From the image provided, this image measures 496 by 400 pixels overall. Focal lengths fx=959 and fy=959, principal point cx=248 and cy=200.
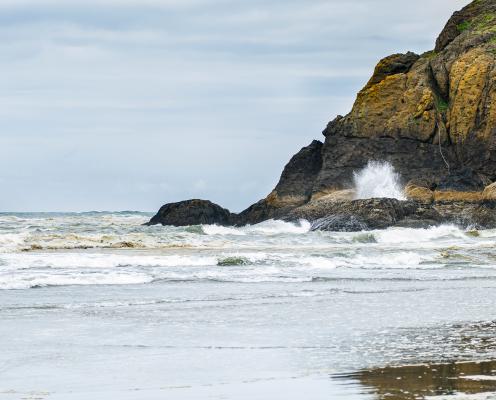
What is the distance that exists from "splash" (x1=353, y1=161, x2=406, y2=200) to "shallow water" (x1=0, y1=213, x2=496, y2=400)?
25.7 meters

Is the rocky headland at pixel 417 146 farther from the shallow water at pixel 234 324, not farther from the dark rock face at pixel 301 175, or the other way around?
the shallow water at pixel 234 324

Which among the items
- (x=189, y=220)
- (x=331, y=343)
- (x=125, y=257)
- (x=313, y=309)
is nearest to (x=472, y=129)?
(x=189, y=220)

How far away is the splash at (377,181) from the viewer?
1964 inches

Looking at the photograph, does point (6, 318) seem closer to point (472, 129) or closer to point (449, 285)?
point (449, 285)

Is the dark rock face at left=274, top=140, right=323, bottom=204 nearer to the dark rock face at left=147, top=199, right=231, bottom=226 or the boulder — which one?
the dark rock face at left=147, top=199, right=231, bottom=226

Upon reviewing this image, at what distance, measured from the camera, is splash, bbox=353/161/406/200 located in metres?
→ 49.9

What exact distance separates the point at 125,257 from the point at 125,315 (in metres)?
10.6

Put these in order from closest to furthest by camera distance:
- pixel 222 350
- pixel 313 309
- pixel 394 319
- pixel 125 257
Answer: pixel 222 350, pixel 394 319, pixel 313 309, pixel 125 257

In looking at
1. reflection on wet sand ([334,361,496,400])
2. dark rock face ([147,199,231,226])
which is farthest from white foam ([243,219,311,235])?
reflection on wet sand ([334,361,496,400])

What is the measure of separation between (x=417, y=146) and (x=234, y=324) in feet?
131

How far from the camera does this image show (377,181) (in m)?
50.9

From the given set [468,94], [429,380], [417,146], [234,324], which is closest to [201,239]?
[417,146]

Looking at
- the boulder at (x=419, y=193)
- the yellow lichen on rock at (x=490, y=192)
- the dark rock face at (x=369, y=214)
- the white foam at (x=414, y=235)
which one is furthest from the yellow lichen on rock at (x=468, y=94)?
the white foam at (x=414, y=235)

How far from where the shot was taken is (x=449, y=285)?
17500mm
